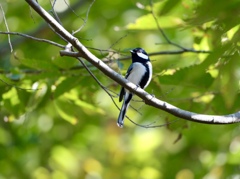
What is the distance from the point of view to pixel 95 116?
828cm

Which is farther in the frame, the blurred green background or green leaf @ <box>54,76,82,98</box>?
the blurred green background

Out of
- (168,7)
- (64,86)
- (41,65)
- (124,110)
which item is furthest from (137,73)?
(168,7)

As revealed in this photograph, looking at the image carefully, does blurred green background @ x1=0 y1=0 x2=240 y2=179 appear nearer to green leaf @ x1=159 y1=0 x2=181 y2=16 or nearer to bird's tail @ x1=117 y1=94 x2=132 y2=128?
bird's tail @ x1=117 y1=94 x2=132 y2=128

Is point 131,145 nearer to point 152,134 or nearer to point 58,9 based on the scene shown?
point 152,134

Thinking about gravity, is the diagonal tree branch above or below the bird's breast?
below

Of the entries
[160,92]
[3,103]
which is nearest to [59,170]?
[3,103]

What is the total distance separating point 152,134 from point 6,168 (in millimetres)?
2179

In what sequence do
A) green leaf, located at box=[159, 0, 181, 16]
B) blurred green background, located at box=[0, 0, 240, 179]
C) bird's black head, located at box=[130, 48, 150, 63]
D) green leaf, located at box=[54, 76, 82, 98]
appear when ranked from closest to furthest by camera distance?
1. green leaf, located at box=[159, 0, 181, 16]
2. bird's black head, located at box=[130, 48, 150, 63]
3. green leaf, located at box=[54, 76, 82, 98]
4. blurred green background, located at box=[0, 0, 240, 179]

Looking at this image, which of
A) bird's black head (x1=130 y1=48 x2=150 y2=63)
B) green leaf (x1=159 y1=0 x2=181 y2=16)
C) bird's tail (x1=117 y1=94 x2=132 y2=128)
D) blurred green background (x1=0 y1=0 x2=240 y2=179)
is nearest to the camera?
green leaf (x1=159 y1=0 x2=181 y2=16)

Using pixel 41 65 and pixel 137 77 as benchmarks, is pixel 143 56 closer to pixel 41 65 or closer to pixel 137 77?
pixel 137 77

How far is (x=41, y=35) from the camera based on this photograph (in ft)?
22.3

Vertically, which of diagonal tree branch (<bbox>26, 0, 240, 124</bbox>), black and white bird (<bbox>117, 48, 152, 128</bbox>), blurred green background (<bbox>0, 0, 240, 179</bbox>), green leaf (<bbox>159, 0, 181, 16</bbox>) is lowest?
green leaf (<bbox>159, 0, 181, 16</bbox>)

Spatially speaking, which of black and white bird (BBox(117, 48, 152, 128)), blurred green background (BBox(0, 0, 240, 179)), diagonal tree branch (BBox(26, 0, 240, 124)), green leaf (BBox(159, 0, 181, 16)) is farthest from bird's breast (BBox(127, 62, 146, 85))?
green leaf (BBox(159, 0, 181, 16))

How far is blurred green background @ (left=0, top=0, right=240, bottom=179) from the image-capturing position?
4.70 m
